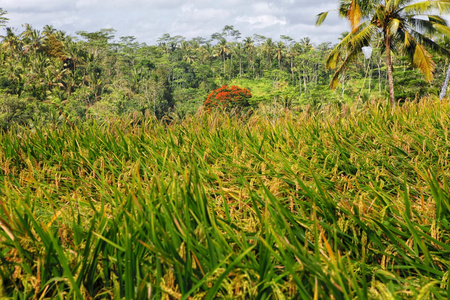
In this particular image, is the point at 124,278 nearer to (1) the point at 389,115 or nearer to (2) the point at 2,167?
(2) the point at 2,167

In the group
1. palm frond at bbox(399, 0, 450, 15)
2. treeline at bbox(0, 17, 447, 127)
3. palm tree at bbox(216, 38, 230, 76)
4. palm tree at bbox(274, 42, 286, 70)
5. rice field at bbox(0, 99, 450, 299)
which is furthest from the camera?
palm tree at bbox(216, 38, 230, 76)

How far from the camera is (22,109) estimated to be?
110 feet

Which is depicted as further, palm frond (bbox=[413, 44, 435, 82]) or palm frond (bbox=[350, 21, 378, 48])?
palm frond (bbox=[350, 21, 378, 48])

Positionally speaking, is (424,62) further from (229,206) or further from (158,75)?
(158,75)

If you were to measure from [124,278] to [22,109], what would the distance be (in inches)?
1464

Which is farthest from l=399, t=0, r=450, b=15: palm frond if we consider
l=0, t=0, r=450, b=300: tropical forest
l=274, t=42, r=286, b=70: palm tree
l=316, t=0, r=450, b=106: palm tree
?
l=274, t=42, r=286, b=70: palm tree

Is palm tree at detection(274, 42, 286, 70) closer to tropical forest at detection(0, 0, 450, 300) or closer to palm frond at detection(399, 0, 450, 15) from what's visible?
palm frond at detection(399, 0, 450, 15)

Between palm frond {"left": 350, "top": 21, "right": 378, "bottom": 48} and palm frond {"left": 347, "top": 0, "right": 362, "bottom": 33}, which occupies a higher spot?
palm frond {"left": 347, "top": 0, "right": 362, "bottom": 33}

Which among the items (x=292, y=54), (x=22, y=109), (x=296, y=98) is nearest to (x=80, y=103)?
(x=22, y=109)

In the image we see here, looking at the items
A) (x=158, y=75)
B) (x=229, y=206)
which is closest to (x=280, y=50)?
(x=158, y=75)

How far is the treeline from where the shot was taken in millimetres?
34594

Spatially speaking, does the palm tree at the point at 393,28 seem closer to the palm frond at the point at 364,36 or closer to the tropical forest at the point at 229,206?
the palm frond at the point at 364,36

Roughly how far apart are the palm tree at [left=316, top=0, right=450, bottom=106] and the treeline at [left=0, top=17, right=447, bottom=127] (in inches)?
123

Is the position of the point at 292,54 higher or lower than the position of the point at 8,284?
higher
